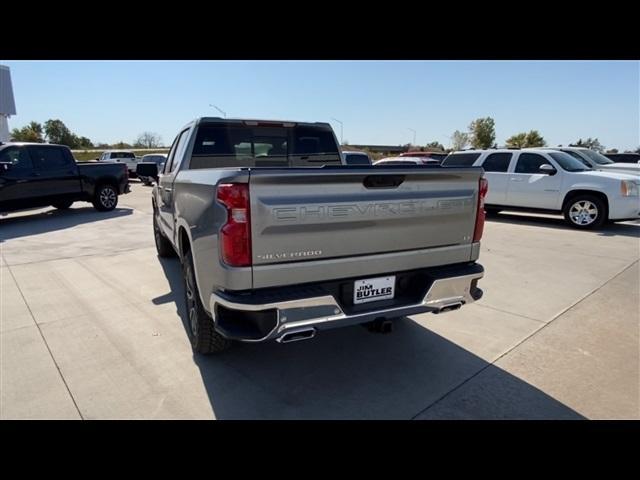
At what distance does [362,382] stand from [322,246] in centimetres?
119

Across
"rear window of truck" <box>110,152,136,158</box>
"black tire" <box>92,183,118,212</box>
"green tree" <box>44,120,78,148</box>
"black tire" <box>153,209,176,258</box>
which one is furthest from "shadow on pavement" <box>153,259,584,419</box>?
"green tree" <box>44,120,78,148</box>

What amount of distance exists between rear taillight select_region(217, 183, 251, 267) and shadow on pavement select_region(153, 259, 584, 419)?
3.56ft

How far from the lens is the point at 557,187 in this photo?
9281 millimetres

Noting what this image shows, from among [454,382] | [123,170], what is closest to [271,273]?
[454,382]

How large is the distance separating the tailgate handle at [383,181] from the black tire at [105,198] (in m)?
12.0

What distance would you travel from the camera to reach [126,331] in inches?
147

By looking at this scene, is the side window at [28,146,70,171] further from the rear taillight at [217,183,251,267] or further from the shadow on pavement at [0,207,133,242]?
the rear taillight at [217,183,251,267]

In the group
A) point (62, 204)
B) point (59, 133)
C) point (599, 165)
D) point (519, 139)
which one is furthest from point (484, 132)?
point (59, 133)

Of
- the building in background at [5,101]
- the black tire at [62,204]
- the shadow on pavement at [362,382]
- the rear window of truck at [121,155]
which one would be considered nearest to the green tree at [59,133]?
the building in background at [5,101]

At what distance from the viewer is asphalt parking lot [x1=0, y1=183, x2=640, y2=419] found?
259cm

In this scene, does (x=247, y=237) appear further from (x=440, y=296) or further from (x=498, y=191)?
(x=498, y=191)

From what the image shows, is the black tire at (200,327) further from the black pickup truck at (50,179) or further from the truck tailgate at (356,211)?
the black pickup truck at (50,179)
